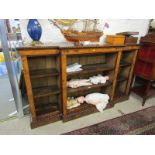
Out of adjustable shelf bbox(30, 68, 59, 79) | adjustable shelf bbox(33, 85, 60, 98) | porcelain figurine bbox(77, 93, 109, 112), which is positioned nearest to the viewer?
adjustable shelf bbox(30, 68, 59, 79)

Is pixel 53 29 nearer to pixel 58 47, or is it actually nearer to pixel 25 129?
pixel 58 47

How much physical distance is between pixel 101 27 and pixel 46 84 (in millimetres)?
1230

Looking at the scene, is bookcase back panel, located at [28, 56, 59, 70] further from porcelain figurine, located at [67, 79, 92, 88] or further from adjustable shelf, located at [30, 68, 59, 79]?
porcelain figurine, located at [67, 79, 92, 88]

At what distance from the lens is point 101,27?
1974mm

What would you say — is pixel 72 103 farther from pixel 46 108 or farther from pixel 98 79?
pixel 98 79

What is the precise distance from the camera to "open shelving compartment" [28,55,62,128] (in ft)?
5.43

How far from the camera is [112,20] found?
2029 mm

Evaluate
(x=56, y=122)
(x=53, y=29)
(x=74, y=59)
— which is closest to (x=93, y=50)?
(x=74, y=59)

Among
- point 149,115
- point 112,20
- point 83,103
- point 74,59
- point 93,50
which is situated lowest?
point 149,115

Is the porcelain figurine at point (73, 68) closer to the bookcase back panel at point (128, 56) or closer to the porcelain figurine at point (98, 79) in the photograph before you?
the porcelain figurine at point (98, 79)

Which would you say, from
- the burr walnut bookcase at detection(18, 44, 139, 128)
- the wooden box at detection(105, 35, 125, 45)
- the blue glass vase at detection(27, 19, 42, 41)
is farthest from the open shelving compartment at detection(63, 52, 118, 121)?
the blue glass vase at detection(27, 19, 42, 41)

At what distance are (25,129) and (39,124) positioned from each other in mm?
194

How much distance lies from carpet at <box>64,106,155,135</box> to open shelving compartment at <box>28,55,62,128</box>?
420 mm

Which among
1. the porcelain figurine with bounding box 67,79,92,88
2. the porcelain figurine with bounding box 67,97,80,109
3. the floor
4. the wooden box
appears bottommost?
the floor
